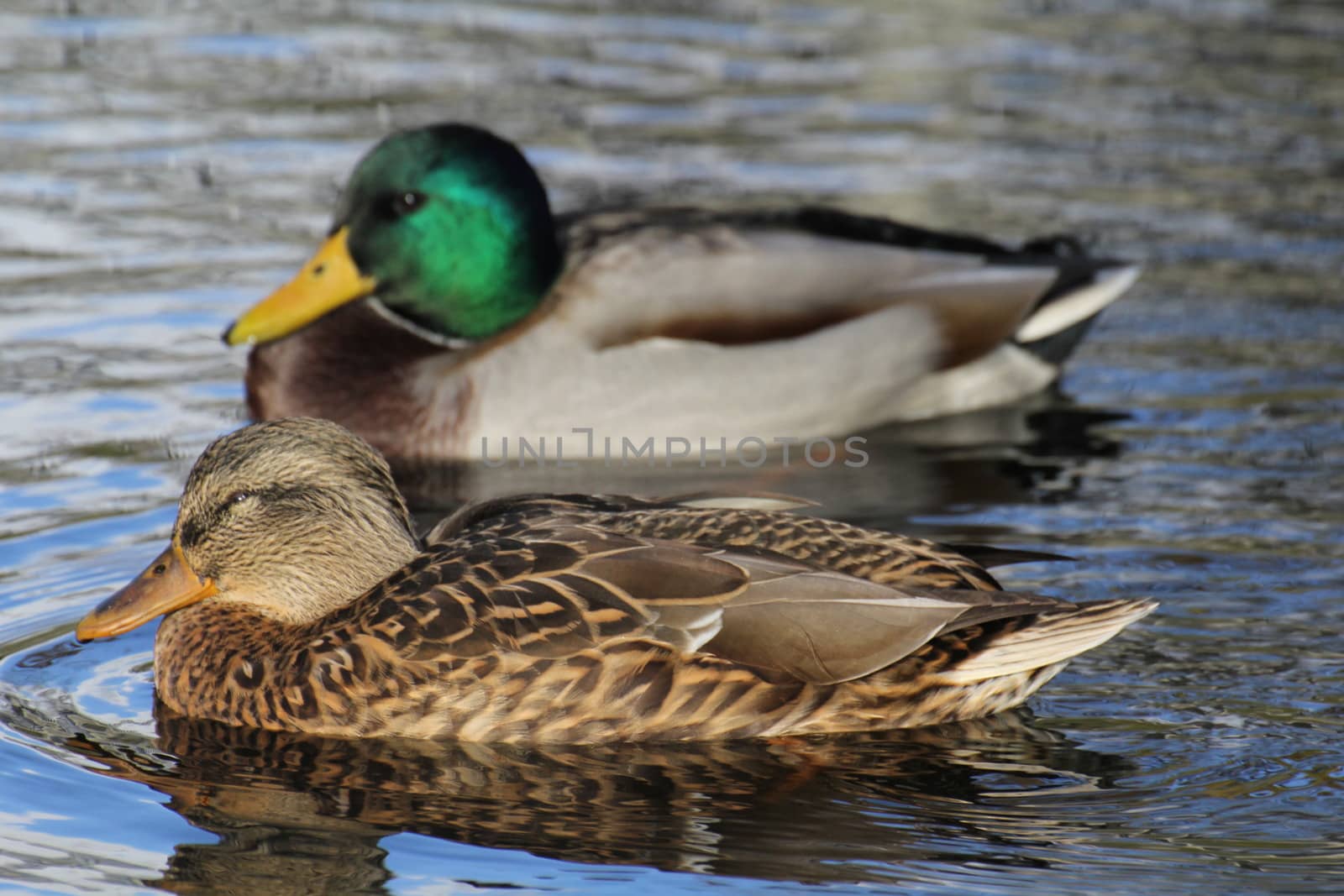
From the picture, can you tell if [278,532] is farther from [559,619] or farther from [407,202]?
[407,202]

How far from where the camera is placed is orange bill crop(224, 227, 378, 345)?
29.0ft

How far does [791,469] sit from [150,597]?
11.0 ft

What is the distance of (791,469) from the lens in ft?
28.8

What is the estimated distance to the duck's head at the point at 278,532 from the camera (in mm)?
6051

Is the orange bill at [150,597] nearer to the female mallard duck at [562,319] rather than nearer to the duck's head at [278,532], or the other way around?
the duck's head at [278,532]

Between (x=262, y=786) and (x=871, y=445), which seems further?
(x=871, y=445)

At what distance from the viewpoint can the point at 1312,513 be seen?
300 inches

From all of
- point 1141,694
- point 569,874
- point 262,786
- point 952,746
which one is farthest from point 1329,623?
point 262,786

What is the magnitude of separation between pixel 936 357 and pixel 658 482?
1637 millimetres

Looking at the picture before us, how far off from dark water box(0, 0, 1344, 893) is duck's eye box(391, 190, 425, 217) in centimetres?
111

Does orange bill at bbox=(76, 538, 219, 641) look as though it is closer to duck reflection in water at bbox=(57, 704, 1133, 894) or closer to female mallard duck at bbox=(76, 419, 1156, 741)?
female mallard duck at bbox=(76, 419, 1156, 741)

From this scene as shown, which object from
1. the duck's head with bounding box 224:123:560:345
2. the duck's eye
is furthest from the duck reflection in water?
the duck's eye

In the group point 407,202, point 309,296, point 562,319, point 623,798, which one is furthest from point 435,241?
point 623,798

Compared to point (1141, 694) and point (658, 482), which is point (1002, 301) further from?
point (1141, 694)
